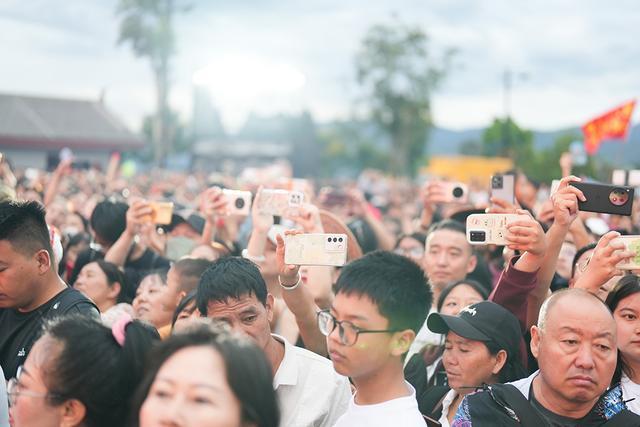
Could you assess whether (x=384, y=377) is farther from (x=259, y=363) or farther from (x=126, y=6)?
(x=126, y=6)

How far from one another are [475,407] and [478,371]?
0.73 metres

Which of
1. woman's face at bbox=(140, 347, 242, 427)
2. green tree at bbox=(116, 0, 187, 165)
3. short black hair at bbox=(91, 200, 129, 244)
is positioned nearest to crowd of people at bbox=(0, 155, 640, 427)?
woman's face at bbox=(140, 347, 242, 427)

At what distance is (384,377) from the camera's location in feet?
10.1

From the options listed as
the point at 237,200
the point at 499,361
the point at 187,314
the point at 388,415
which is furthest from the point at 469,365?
the point at 237,200

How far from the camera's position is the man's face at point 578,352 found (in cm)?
319

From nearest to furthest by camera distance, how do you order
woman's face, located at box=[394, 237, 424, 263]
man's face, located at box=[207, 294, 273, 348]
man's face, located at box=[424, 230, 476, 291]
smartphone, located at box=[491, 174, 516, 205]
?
man's face, located at box=[207, 294, 273, 348], smartphone, located at box=[491, 174, 516, 205], man's face, located at box=[424, 230, 476, 291], woman's face, located at box=[394, 237, 424, 263]

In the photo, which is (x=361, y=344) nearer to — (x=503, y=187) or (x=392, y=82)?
(x=503, y=187)

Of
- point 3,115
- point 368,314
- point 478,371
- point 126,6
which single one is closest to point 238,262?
point 368,314

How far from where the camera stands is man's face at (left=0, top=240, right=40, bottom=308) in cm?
385

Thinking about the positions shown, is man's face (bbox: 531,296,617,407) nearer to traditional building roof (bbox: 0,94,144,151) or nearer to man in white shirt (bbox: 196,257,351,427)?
man in white shirt (bbox: 196,257,351,427)

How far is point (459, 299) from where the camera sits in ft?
16.2

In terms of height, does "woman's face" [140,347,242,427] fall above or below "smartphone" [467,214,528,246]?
below

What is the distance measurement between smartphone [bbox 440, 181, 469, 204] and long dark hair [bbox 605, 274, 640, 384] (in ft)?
9.42

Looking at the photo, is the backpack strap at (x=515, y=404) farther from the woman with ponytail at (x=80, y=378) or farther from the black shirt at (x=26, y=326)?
the black shirt at (x=26, y=326)
